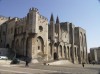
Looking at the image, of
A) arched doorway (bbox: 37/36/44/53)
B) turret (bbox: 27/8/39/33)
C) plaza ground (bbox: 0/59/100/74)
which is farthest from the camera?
arched doorway (bbox: 37/36/44/53)

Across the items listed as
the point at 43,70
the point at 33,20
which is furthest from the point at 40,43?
the point at 43,70

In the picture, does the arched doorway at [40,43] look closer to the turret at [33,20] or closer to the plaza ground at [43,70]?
the turret at [33,20]

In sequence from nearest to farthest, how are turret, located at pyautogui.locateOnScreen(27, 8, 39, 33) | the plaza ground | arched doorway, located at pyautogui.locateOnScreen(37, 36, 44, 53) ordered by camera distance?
1. the plaza ground
2. turret, located at pyautogui.locateOnScreen(27, 8, 39, 33)
3. arched doorway, located at pyautogui.locateOnScreen(37, 36, 44, 53)

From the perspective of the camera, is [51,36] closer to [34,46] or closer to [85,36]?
[34,46]

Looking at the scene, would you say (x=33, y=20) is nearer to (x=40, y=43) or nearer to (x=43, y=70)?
(x=40, y=43)

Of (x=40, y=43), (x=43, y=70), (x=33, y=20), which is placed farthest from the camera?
(x=40, y=43)

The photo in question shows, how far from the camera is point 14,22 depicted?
171ft

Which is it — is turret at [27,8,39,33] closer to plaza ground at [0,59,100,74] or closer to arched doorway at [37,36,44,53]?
arched doorway at [37,36,44,53]

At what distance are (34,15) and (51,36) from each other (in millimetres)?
11860

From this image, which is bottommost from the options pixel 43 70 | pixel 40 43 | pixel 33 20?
pixel 43 70

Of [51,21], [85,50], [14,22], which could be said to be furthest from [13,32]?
[85,50]

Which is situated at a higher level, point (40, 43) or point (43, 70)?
point (40, 43)

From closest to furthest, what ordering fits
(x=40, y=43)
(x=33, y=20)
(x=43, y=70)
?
(x=43, y=70)
(x=33, y=20)
(x=40, y=43)

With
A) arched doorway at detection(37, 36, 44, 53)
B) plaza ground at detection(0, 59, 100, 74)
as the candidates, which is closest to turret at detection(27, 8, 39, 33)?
arched doorway at detection(37, 36, 44, 53)
